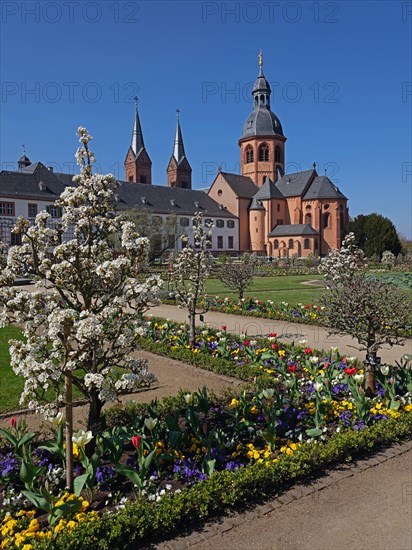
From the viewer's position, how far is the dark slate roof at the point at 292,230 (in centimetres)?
6062

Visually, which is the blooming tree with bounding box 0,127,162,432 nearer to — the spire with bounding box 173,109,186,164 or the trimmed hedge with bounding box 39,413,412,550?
the trimmed hedge with bounding box 39,413,412,550

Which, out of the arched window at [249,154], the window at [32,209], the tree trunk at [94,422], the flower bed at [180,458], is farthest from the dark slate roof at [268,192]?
the tree trunk at [94,422]

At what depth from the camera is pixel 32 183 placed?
4769cm

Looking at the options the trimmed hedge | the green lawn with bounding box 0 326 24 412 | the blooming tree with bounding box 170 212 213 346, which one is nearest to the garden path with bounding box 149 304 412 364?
the blooming tree with bounding box 170 212 213 346

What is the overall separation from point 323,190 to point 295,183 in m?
5.09

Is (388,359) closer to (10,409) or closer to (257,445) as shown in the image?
(257,445)

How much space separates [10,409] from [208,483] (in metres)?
4.11

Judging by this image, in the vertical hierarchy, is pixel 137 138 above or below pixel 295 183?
above

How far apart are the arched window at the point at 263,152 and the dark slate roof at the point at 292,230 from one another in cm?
1334

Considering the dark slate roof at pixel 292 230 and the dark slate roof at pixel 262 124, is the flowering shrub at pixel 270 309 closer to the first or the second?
the dark slate roof at pixel 292 230

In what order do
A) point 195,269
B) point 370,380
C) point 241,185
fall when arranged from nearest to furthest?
point 370,380
point 195,269
point 241,185

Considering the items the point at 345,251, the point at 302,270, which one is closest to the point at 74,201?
the point at 345,251

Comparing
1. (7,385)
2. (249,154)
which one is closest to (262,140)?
(249,154)

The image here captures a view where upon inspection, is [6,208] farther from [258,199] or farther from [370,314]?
[370,314]
